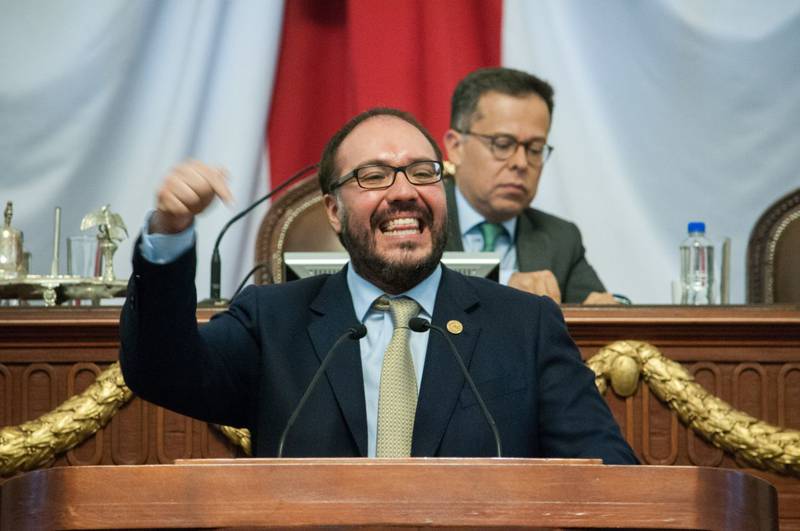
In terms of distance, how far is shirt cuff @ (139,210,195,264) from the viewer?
1.80m

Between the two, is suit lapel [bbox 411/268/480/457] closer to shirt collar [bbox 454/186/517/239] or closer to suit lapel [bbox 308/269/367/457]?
suit lapel [bbox 308/269/367/457]

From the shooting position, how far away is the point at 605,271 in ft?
14.0

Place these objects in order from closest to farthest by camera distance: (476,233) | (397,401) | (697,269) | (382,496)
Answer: (382,496) → (397,401) → (476,233) → (697,269)

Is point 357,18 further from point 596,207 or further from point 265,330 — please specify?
point 265,330

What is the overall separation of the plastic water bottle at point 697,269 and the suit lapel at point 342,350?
1404mm

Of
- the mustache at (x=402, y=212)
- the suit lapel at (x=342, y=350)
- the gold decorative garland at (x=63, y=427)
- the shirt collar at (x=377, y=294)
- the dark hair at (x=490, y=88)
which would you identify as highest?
the dark hair at (x=490, y=88)

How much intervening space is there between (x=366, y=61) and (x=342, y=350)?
7.38 ft

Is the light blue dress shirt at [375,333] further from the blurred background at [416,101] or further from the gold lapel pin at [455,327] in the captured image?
the blurred background at [416,101]

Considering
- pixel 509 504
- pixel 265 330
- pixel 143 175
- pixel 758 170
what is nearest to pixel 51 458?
pixel 265 330

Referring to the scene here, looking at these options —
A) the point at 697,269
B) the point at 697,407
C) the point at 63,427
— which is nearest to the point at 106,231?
the point at 63,427

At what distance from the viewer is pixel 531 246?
3504mm

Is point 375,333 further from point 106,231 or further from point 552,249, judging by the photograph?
point 552,249

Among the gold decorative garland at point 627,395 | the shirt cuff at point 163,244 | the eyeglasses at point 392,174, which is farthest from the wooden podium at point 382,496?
the gold decorative garland at point 627,395

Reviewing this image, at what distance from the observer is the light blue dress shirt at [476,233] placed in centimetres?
357
